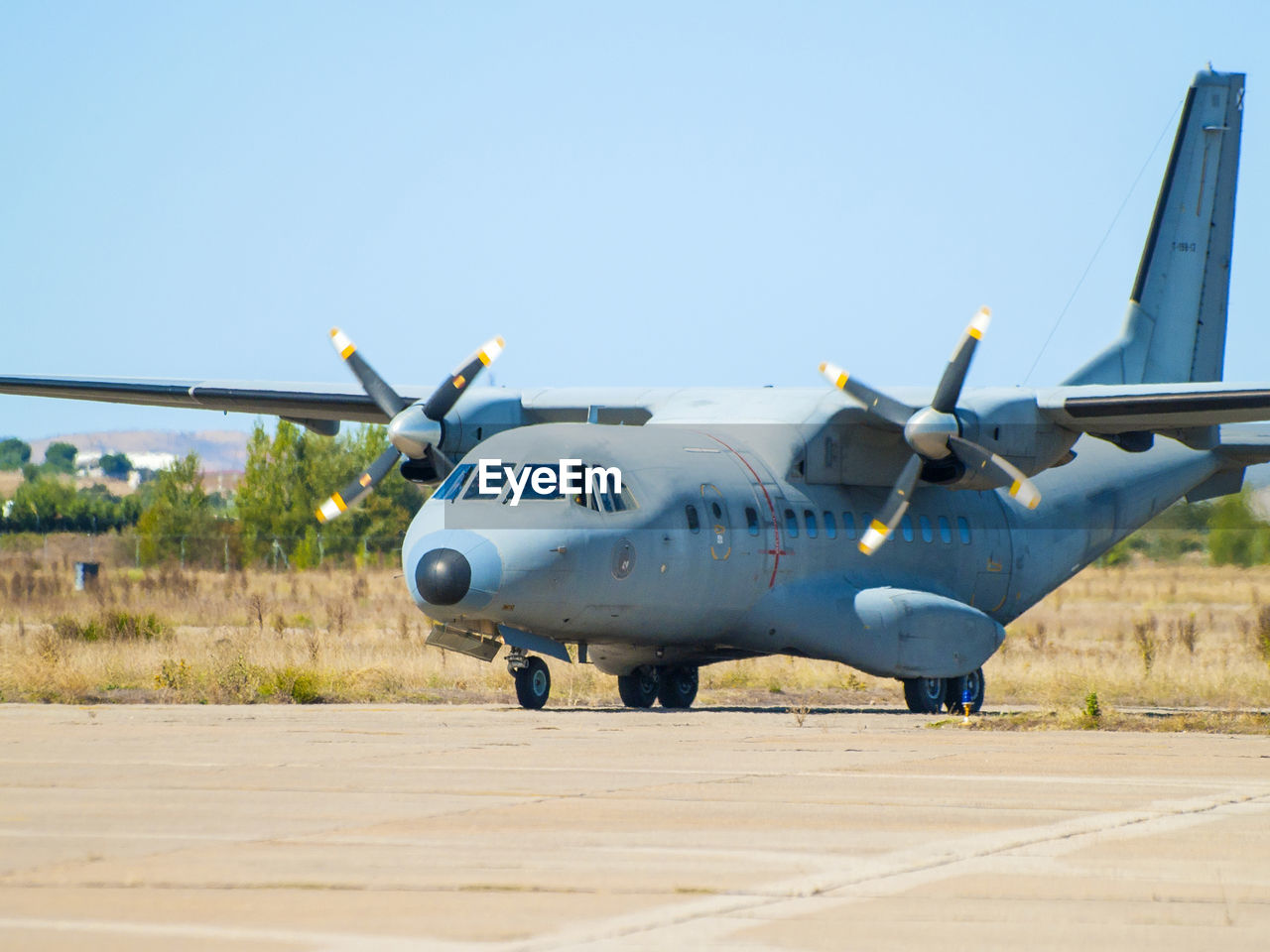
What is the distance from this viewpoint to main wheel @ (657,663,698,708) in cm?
2045

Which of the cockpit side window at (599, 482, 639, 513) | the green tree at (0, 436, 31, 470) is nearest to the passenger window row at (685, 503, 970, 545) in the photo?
the cockpit side window at (599, 482, 639, 513)

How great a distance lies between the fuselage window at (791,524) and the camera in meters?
20.0

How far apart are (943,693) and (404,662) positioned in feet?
24.0

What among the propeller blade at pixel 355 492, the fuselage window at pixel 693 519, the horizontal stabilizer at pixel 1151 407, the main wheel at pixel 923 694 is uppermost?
the horizontal stabilizer at pixel 1151 407

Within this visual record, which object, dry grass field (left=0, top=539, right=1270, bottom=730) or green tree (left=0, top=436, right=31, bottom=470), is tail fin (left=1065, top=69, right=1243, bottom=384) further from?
green tree (left=0, top=436, right=31, bottom=470)

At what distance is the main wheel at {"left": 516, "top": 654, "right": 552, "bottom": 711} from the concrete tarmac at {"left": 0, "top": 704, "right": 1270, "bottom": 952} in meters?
3.61

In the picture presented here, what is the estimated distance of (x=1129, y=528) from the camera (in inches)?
978

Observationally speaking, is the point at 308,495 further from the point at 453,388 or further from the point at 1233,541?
the point at 453,388

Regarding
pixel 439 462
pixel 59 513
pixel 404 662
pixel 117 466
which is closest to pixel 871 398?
pixel 439 462

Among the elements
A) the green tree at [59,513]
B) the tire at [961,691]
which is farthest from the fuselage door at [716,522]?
the green tree at [59,513]

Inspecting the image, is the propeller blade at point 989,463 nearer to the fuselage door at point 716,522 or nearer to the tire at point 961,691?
the tire at point 961,691

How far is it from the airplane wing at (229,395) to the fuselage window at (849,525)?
583 cm

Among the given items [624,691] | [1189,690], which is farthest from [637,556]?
[1189,690]

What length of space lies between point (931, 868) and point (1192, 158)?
19914 mm
